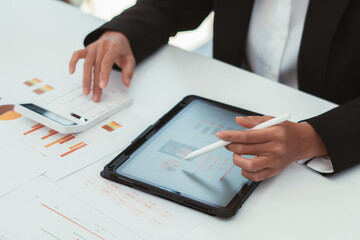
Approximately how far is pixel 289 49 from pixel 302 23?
0.08m

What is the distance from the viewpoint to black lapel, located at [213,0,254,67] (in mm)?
1208

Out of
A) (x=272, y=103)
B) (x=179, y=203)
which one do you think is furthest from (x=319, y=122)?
(x=179, y=203)

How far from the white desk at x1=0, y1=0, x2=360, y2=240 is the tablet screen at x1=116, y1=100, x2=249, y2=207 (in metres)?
0.05

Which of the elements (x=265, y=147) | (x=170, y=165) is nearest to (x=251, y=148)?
(x=265, y=147)

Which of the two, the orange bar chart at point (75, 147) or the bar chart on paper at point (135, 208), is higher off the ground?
the orange bar chart at point (75, 147)

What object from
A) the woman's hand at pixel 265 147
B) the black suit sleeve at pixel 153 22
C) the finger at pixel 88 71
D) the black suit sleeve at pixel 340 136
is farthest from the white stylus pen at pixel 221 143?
the black suit sleeve at pixel 153 22

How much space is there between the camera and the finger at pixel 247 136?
739 mm

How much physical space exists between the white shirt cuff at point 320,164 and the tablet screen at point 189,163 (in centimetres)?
14

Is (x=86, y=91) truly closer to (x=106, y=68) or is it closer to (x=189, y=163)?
(x=106, y=68)

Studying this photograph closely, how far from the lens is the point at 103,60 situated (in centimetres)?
103

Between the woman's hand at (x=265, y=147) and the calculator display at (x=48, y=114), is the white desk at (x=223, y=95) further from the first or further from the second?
the calculator display at (x=48, y=114)

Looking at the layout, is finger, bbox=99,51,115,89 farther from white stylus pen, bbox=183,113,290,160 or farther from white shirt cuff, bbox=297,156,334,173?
white shirt cuff, bbox=297,156,334,173

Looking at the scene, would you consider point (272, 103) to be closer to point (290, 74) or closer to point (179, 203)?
point (290, 74)

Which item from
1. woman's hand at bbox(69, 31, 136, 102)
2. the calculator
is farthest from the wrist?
the calculator
